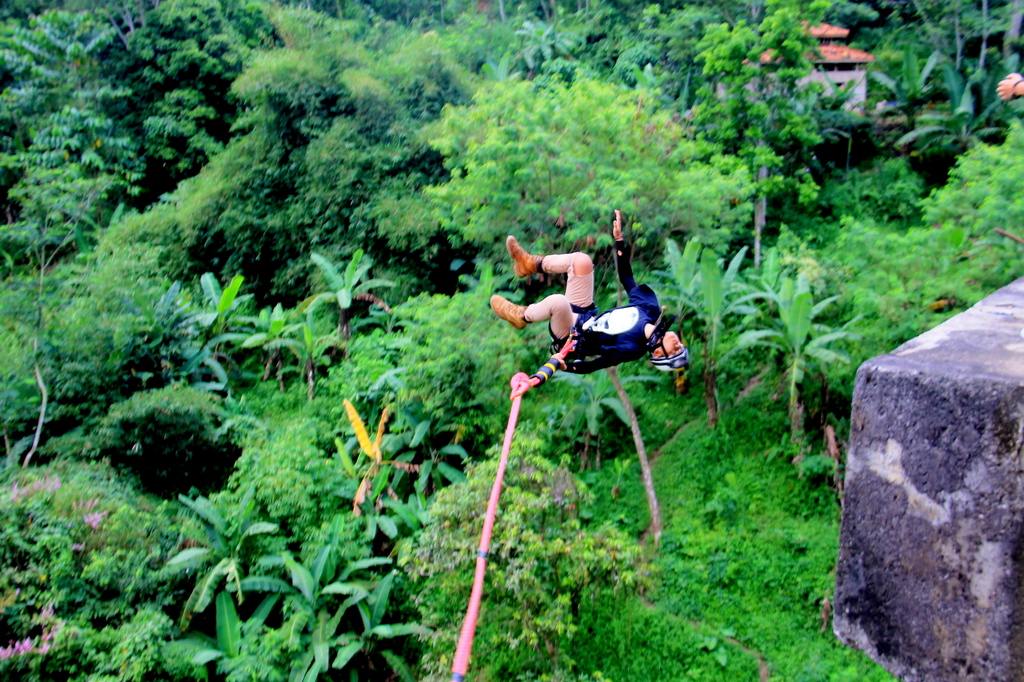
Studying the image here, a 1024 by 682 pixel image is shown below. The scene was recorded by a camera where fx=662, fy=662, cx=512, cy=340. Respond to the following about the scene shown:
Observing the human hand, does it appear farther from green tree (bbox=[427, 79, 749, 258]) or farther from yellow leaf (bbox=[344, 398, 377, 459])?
yellow leaf (bbox=[344, 398, 377, 459])

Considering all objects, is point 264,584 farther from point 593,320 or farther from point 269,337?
point 593,320

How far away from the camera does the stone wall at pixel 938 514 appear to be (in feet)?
7.57

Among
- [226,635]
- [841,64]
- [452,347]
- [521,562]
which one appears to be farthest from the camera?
[841,64]

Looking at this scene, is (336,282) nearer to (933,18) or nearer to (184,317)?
(184,317)

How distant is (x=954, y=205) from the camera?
679 centimetres

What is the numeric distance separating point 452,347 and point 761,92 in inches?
244

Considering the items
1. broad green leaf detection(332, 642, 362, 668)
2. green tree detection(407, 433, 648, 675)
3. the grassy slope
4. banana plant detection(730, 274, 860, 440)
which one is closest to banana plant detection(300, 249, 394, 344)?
the grassy slope

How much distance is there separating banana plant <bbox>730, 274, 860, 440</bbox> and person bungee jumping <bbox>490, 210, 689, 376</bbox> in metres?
3.09

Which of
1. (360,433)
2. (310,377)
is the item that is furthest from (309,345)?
(360,433)

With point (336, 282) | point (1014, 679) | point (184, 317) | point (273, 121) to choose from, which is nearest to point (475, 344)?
point (336, 282)

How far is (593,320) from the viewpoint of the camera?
411 centimetres

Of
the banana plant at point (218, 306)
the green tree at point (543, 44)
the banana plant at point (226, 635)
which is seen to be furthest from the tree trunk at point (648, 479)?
the green tree at point (543, 44)

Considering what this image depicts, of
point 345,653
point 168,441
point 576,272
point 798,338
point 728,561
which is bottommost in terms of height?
point 728,561

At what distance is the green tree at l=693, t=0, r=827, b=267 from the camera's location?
8.98 m
